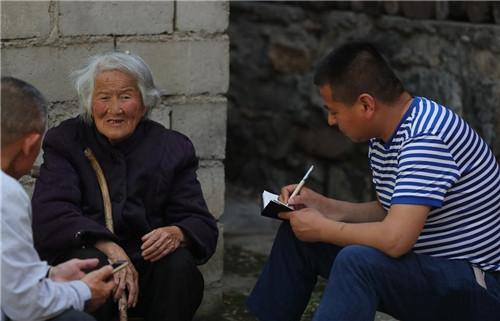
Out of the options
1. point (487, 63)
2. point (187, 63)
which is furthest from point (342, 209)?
point (487, 63)

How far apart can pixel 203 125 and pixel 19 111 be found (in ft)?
5.32

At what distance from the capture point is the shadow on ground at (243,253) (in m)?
5.12

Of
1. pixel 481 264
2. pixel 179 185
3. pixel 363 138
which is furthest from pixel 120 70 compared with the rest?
pixel 481 264

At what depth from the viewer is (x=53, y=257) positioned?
4.12m

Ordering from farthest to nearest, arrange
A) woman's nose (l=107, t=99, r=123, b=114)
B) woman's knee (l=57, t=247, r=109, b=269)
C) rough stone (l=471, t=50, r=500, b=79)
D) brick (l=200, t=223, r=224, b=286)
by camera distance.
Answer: rough stone (l=471, t=50, r=500, b=79)
brick (l=200, t=223, r=224, b=286)
woman's nose (l=107, t=99, r=123, b=114)
woman's knee (l=57, t=247, r=109, b=269)

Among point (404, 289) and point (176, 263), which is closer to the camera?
point (404, 289)

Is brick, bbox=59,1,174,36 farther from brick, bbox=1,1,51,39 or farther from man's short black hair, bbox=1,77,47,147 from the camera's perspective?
man's short black hair, bbox=1,77,47,147

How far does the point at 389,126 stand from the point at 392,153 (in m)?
0.09

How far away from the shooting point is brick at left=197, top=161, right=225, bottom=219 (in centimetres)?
493

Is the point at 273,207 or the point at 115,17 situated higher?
the point at 115,17

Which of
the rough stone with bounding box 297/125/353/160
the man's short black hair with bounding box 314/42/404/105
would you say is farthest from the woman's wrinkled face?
the rough stone with bounding box 297/125/353/160

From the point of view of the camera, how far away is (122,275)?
13.0 feet

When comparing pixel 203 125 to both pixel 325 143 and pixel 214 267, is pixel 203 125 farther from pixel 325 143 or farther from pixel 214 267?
pixel 325 143

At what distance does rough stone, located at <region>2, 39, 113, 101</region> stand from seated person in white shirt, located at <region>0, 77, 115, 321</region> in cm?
104
